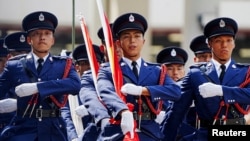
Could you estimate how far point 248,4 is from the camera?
8234 mm

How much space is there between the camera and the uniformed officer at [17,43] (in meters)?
6.46

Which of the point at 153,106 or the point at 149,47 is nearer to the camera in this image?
the point at 153,106

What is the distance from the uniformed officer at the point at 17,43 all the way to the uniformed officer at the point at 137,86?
1.65 meters

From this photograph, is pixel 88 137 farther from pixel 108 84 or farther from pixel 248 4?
pixel 248 4

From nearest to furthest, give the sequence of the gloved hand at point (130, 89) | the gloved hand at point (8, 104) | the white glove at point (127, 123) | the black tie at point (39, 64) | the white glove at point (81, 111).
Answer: the white glove at point (127, 123)
the gloved hand at point (130, 89)
the black tie at point (39, 64)
the gloved hand at point (8, 104)
the white glove at point (81, 111)

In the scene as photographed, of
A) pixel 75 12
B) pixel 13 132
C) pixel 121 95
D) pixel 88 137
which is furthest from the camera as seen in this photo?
pixel 75 12

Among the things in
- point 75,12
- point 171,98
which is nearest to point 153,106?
point 171,98

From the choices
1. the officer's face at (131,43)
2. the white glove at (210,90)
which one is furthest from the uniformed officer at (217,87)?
the officer's face at (131,43)

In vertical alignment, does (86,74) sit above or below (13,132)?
above

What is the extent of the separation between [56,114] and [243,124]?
126cm

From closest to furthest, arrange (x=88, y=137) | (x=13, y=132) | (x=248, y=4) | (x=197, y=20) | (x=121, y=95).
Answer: (x=121, y=95) → (x=13, y=132) → (x=88, y=137) → (x=197, y=20) → (x=248, y=4)

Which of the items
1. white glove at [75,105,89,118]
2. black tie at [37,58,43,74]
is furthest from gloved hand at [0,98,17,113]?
white glove at [75,105,89,118]

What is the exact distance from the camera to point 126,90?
15.3 feet

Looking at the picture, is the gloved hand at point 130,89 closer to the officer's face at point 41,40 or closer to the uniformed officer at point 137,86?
the uniformed officer at point 137,86
